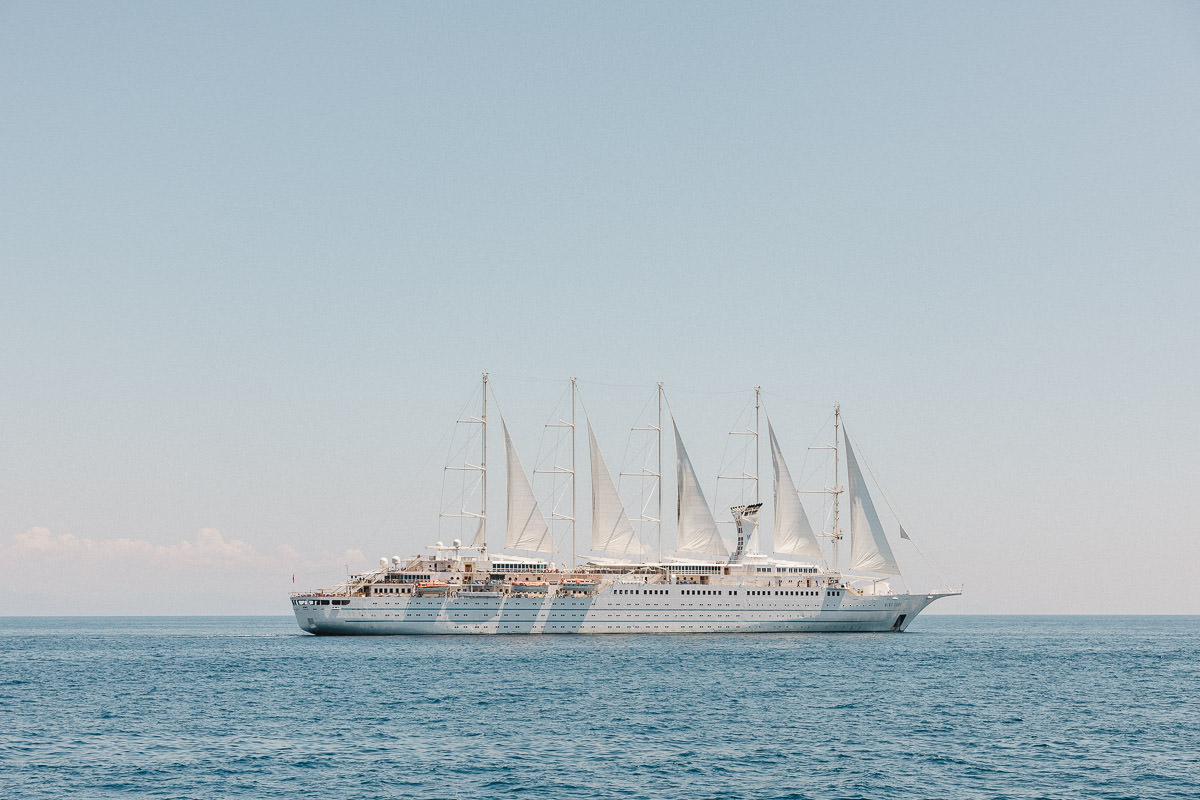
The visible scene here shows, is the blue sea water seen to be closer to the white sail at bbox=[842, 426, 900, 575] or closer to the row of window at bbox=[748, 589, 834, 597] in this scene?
the row of window at bbox=[748, 589, 834, 597]

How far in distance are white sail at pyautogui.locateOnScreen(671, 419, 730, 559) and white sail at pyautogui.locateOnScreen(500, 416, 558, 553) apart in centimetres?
934

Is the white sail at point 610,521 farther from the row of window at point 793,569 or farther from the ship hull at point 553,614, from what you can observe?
the row of window at point 793,569

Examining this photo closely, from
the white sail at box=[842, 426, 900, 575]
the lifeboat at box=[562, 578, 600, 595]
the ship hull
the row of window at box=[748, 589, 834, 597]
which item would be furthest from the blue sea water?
the white sail at box=[842, 426, 900, 575]

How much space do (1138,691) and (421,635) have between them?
41.6 metres

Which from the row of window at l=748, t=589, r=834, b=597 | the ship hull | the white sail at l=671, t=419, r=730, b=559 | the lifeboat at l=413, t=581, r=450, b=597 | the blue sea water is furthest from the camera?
the white sail at l=671, t=419, r=730, b=559

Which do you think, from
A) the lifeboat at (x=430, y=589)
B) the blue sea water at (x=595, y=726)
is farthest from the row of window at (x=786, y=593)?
the lifeboat at (x=430, y=589)

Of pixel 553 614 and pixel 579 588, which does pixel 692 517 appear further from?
pixel 553 614

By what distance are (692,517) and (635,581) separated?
6.13 metres

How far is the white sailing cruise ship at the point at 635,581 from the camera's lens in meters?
70.4

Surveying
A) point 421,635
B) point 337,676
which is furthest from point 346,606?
point 337,676

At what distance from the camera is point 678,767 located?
27.7 m

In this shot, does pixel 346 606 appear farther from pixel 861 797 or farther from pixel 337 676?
pixel 861 797

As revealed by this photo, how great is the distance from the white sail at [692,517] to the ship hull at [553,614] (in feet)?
11.6

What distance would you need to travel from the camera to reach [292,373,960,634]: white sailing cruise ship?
7038 centimetres
